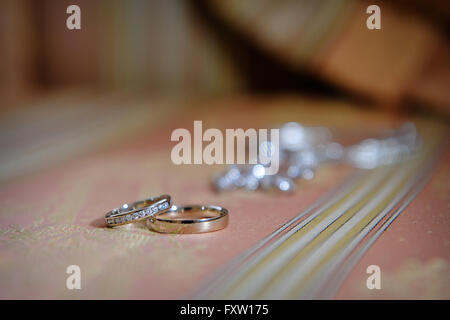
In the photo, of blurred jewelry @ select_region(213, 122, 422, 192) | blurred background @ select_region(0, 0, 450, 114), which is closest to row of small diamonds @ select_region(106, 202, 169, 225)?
blurred jewelry @ select_region(213, 122, 422, 192)

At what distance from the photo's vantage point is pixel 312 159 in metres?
1.12

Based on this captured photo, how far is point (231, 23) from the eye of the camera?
204 cm

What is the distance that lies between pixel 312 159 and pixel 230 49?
1.45 m

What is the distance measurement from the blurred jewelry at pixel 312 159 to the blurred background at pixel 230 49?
51cm

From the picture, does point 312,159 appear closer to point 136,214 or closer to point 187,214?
point 187,214

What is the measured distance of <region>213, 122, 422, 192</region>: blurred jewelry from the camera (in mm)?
953

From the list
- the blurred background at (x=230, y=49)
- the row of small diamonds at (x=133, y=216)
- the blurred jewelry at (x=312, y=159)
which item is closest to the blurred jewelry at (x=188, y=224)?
the row of small diamonds at (x=133, y=216)

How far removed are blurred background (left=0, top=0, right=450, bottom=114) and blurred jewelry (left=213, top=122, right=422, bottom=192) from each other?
0.51 metres

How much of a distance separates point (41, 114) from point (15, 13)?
54 centimetres

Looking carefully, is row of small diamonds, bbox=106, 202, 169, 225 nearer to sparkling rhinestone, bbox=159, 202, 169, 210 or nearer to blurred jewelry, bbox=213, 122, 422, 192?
sparkling rhinestone, bbox=159, 202, 169, 210

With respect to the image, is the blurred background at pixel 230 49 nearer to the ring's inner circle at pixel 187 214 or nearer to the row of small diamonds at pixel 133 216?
the ring's inner circle at pixel 187 214

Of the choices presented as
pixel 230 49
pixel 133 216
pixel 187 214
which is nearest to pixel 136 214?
pixel 133 216

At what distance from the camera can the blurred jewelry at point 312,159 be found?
A: 0.95 meters

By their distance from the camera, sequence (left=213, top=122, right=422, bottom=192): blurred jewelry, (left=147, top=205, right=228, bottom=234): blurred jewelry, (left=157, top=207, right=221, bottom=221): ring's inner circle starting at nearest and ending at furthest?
(left=147, top=205, right=228, bottom=234): blurred jewelry, (left=157, top=207, right=221, bottom=221): ring's inner circle, (left=213, top=122, right=422, bottom=192): blurred jewelry
